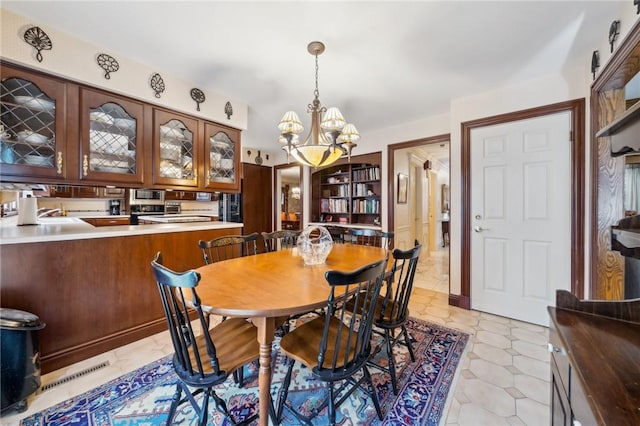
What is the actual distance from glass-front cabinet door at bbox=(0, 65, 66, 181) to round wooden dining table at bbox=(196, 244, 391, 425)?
1.51 meters

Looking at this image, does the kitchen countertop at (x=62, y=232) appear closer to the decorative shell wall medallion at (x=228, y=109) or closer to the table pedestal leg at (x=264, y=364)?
the decorative shell wall medallion at (x=228, y=109)

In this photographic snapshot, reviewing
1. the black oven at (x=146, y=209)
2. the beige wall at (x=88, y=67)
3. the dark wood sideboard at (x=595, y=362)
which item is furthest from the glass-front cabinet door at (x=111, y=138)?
the dark wood sideboard at (x=595, y=362)

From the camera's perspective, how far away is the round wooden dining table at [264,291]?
113 centimetres

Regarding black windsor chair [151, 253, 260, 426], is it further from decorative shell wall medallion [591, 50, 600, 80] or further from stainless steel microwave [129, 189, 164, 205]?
stainless steel microwave [129, 189, 164, 205]

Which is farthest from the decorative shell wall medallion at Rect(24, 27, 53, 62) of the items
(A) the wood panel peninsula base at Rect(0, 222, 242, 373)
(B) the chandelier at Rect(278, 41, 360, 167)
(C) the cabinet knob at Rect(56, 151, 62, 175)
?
(B) the chandelier at Rect(278, 41, 360, 167)

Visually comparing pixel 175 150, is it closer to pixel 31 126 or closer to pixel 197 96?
pixel 197 96

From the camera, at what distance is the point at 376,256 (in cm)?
214

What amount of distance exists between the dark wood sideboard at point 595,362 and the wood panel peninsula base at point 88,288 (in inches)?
109

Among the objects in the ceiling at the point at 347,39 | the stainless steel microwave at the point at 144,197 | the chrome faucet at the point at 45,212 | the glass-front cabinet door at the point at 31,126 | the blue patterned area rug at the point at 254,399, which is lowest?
the blue patterned area rug at the point at 254,399

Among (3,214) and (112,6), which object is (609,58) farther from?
(3,214)

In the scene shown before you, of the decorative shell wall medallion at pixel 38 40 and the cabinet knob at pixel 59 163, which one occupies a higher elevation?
the decorative shell wall medallion at pixel 38 40

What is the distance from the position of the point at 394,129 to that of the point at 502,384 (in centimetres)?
329

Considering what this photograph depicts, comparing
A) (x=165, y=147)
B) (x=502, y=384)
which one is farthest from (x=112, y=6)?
(x=502, y=384)

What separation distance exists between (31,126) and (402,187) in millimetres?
4359
